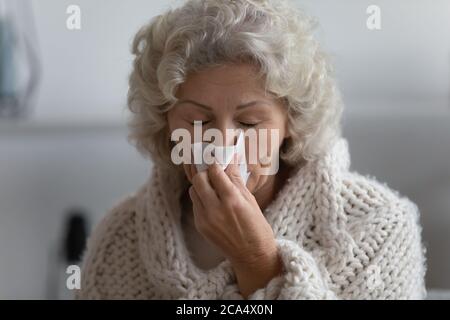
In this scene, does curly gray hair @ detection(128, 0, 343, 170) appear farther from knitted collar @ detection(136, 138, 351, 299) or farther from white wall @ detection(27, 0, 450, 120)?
white wall @ detection(27, 0, 450, 120)

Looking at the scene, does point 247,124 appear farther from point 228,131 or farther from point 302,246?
point 302,246

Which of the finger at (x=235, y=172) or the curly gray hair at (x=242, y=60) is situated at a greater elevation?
the curly gray hair at (x=242, y=60)

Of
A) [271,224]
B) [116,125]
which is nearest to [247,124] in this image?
[271,224]

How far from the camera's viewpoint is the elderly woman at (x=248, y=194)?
2.62ft

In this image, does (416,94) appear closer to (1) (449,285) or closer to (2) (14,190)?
(1) (449,285)

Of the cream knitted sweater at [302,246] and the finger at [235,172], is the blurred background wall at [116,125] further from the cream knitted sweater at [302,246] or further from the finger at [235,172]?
the finger at [235,172]

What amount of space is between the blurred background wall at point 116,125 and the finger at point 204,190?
57 cm

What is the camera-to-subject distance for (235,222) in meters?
0.78

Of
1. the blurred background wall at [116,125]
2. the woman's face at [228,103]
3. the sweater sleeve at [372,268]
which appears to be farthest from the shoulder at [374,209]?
the blurred background wall at [116,125]

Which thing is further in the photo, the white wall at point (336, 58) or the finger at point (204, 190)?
the white wall at point (336, 58)

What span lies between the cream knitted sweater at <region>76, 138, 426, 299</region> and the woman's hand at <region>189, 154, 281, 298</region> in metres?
0.02

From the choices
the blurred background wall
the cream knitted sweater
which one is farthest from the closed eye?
the blurred background wall
